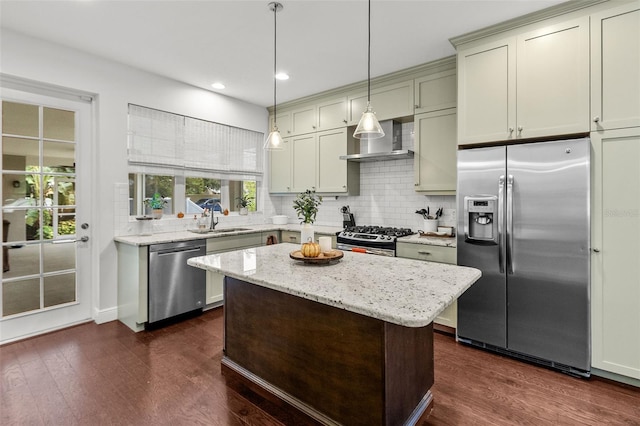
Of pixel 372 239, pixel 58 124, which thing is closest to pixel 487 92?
pixel 372 239

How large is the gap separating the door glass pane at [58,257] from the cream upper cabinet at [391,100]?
349cm

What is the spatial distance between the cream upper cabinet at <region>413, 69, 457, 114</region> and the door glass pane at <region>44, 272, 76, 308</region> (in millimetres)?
4096

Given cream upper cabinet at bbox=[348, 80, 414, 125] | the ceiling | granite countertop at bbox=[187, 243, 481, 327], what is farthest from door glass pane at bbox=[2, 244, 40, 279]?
cream upper cabinet at bbox=[348, 80, 414, 125]

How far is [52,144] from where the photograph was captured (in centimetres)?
315

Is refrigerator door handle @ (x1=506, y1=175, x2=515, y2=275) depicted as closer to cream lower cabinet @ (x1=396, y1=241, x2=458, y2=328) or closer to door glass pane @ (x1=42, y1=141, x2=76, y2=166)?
cream lower cabinet @ (x1=396, y1=241, x2=458, y2=328)

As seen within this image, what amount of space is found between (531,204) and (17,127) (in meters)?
4.57

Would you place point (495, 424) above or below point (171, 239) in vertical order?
below

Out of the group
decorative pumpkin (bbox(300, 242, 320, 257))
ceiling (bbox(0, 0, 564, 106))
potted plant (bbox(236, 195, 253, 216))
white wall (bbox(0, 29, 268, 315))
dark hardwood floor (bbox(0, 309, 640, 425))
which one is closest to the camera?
dark hardwood floor (bbox(0, 309, 640, 425))

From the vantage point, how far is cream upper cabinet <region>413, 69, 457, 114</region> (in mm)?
3262

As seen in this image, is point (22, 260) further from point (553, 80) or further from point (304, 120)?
point (553, 80)

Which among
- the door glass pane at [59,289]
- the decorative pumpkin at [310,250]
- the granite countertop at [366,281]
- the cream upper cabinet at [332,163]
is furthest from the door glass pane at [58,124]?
the decorative pumpkin at [310,250]

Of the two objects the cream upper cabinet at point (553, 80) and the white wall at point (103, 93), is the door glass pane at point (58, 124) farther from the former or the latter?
the cream upper cabinet at point (553, 80)

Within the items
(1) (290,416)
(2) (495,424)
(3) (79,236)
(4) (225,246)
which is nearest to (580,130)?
(2) (495,424)

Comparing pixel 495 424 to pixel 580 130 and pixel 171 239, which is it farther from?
pixel 171 239
